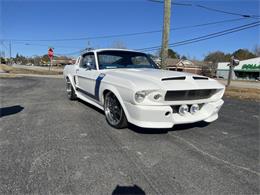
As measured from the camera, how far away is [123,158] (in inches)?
130

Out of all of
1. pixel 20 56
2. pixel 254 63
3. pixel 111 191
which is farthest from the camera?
Result: pixel 20 56

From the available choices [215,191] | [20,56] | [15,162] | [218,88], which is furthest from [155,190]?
[20,56]

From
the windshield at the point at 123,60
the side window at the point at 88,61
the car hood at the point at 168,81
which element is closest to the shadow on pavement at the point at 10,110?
the side window at the point at 88,61

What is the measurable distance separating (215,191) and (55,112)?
170 inches

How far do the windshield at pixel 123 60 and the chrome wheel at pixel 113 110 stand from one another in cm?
102

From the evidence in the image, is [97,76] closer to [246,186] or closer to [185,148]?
[185,148]

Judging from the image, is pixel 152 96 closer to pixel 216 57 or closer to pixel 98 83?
pixel 98 83

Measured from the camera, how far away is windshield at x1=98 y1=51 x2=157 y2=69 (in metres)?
5.71

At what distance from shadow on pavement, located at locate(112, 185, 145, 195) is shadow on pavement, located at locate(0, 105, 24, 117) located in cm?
408

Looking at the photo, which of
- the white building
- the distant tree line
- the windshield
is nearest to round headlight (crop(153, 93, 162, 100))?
the windshield

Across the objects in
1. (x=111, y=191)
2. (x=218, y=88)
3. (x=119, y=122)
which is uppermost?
(x=218, y=88)

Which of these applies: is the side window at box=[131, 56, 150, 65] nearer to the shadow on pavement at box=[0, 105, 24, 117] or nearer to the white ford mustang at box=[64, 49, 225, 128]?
the white ford mustang at box=[64, 49, 225, 128]

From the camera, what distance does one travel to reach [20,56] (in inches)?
6225

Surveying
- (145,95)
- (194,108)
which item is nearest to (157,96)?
(145,95)
